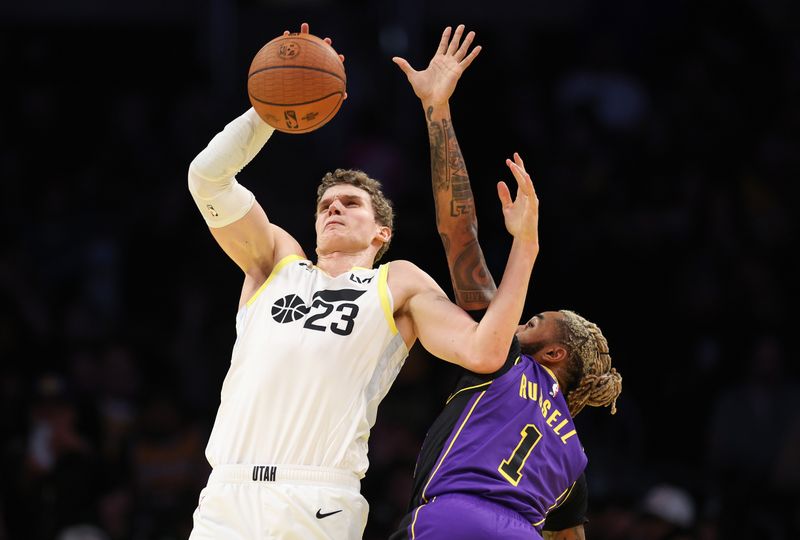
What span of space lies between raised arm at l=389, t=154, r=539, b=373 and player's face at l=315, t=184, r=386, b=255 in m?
0.41

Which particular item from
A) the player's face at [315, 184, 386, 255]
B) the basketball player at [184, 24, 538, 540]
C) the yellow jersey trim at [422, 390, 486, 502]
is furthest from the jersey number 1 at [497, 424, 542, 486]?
the player's face at [315, 184, 386, 255]

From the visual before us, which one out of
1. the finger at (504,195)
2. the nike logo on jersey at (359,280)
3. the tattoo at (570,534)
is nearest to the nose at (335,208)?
the nike logo on jersey at (359,280)

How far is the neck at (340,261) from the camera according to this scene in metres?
5.44

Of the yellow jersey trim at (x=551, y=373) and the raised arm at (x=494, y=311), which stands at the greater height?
the raised arm at (x=494, y=311)

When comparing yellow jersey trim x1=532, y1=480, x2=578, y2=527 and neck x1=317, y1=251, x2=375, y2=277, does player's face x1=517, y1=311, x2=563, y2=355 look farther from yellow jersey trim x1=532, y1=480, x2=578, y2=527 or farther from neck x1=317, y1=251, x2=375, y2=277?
neck x1=317, y1=251, x2=375, y2=277

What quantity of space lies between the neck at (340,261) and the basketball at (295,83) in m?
0.60

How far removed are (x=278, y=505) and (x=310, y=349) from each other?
2.20 feet

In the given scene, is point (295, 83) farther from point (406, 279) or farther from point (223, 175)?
point (406, 279)

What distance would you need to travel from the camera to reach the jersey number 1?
16.1 feet

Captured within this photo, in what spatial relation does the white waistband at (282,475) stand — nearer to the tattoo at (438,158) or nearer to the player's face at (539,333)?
the player's face at (539,333)
